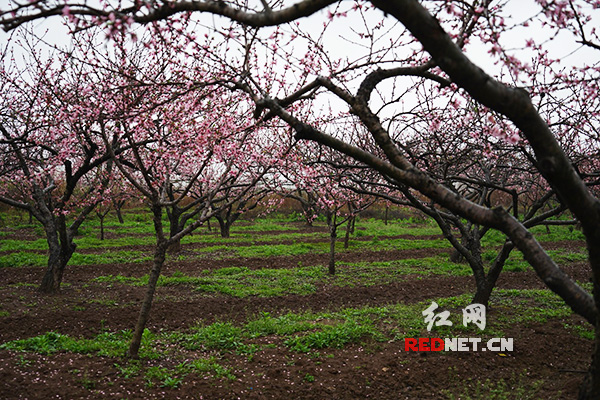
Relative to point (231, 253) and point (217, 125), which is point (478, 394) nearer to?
point (217, 125)

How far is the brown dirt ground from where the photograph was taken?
4.97 m

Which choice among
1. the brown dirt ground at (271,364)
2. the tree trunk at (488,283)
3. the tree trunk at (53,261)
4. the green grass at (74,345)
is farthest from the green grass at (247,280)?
the tree trunk at (488,283)

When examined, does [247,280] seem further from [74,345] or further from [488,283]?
[488,283]

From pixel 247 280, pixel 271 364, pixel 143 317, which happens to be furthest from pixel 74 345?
pixel 247 280

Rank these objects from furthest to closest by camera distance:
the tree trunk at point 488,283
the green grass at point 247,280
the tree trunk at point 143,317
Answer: the green grass at point 247,280 < the tree trunk at point 488,283 < the tree trunk at point 143,317

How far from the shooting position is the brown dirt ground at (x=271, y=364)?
4969mm

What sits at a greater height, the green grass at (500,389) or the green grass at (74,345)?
the green grass at (74,345)

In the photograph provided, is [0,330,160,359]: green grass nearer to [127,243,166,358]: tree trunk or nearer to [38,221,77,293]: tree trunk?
[127,243,166,358]: tree trunk

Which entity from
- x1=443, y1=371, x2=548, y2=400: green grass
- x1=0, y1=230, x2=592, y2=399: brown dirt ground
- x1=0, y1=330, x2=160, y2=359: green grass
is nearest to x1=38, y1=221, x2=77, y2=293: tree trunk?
x1=0, y1=230, x2=592, y2=399: brown dirt ground

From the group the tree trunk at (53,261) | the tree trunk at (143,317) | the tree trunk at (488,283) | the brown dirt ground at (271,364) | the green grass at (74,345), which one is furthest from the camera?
the tree trunk at (53,261)

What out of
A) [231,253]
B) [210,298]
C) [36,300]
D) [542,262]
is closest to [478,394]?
[542,262]

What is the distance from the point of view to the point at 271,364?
587cm

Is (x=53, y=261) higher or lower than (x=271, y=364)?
higher

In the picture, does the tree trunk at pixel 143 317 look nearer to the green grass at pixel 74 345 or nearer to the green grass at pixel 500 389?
the green grass at pixel 74 345
